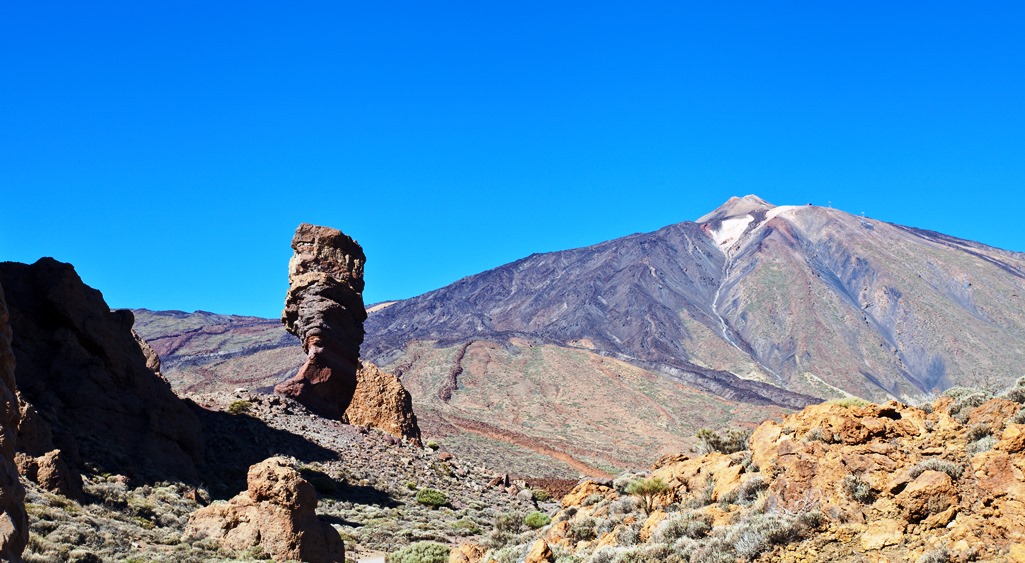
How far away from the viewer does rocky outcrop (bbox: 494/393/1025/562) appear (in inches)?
323

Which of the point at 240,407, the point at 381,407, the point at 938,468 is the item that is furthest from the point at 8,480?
the point at 381,407

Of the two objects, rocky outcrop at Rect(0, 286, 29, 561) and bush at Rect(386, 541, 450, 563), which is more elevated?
rocky outcrop at Rect(0, 286, 29, 561)

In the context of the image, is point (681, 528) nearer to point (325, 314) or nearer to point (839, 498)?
point (839, 498)

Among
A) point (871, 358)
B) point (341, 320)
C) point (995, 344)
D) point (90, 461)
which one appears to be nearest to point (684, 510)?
point (90, 461)

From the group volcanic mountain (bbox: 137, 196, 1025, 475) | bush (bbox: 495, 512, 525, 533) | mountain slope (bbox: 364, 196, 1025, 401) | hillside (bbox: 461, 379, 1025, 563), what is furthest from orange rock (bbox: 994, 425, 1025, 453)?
mountain slope (bbox: 364, 196, 1025, 401)

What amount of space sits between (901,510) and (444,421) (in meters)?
46.7

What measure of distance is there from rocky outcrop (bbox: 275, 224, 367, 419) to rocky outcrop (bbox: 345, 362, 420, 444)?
1.03 metres

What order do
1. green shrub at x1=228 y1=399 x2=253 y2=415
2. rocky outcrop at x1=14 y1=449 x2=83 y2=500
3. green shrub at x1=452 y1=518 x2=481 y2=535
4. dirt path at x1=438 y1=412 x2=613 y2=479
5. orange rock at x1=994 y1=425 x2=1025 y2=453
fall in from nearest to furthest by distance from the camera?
orange rock at x1=994 y1=425 x2=1025 y2=453 → rocky outcrop at x1=14 y1=449 x2=83 y2=500 → green shrub at x1=452 y1=518 x2=481 y2=535 → green shrub at x1=228 y1=399 x2=253 y2=415 → dirt path at x1=438 y1=412 x2=613 y2=479

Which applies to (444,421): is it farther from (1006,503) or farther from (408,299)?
(408,299)

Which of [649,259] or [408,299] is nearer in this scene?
[649,259]

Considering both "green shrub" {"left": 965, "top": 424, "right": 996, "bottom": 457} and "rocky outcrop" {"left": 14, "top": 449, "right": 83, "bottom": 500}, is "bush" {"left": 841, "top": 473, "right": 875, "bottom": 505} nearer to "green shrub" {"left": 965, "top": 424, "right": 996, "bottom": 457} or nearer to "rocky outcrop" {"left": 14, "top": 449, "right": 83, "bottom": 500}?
"green shrub" {"left": 965, "top": 424, "right": 996, "bottom": 457}

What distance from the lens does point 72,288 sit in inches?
790

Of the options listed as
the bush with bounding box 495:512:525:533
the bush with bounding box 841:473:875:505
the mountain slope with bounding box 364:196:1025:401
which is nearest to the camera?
the bush with bounding box 841:473:875:505

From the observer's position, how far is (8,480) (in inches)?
259
